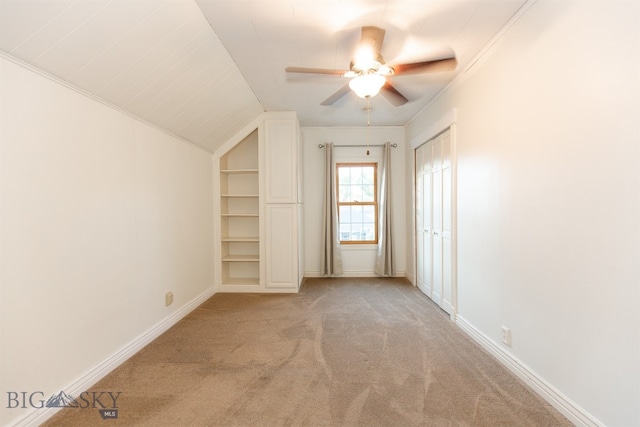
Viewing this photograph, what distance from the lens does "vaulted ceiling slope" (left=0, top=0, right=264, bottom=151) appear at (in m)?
1.54

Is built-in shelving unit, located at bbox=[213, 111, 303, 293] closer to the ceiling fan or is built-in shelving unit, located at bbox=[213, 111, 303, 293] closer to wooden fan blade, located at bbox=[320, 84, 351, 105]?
wooden fan blade, located at bbox=[320, 84, 351, 105]

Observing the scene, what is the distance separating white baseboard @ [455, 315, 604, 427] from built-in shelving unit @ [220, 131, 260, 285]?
3.22 metres

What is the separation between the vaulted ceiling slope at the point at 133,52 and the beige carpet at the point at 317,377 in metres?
2.09

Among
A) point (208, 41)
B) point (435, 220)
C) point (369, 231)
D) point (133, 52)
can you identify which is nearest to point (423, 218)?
point (435, 220)

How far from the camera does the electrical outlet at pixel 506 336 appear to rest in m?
2.21

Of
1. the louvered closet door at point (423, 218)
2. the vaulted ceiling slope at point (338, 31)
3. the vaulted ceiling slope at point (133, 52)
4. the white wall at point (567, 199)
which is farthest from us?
the louvered closet door at point (423, 218)

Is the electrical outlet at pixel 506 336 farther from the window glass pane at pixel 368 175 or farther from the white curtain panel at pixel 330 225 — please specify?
the window glass pane at pixel 368 175

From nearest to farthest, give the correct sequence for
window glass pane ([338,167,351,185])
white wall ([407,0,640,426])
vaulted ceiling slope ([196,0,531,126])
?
white wall ([407,0,640,426]), vaulted ceiling slope ([196,0,531,126]), window glass pane ([338,167,351,185])

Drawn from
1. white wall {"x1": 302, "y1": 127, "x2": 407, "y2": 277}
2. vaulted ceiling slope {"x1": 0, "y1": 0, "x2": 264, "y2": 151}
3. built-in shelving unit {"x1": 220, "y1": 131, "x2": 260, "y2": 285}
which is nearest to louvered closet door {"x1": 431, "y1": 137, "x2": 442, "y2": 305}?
white wall {"x1": 302, "y1": 127, "x2": 407, "y2": 277}

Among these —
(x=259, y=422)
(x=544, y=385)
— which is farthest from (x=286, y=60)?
(x=544, y=385)

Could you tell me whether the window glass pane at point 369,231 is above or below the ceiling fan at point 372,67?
below

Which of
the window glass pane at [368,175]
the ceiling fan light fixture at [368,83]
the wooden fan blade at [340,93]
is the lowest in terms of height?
the window glass pane at [368,175]

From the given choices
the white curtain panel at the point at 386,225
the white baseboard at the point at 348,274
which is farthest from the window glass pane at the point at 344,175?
the white baseboard at the point at 348,274

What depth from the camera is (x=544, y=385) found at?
1.85 metres
